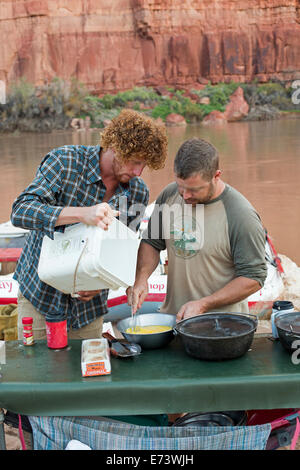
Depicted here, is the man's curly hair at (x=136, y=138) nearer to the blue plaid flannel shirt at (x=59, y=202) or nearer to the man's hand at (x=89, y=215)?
the blue plaid flannel shirt at (x=59, y=202)

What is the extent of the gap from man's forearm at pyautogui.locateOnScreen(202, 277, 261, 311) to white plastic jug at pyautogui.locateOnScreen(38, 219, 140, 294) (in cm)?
43

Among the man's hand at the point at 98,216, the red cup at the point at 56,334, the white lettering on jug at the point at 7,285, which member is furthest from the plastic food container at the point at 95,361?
the white lettering on jug at the point at 7,285

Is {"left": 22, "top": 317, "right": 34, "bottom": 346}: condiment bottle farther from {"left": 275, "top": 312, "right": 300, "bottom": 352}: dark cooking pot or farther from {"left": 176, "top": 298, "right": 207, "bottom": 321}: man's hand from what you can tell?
{"left": 275, "top": 312, "right": 300, "bottom": 352}: dark cooking pot

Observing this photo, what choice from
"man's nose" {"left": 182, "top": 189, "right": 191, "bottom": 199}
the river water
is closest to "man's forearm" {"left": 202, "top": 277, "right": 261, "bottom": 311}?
"man's nose" {"left": 182, "top": 189, "right": 191, "bottom": 199}

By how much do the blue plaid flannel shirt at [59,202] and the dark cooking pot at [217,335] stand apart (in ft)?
1.98

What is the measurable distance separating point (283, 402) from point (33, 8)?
5871 cm

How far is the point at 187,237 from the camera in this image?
2986 mm

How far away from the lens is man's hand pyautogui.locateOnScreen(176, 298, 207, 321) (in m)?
2.92

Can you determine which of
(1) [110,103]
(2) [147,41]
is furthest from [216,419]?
(2) [147,41]

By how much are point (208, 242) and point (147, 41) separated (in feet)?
183

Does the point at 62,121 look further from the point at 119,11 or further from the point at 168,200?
the point at 168,200

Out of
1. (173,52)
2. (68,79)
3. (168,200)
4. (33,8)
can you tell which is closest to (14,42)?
(33,8)

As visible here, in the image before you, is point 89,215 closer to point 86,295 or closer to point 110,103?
point 86,295
